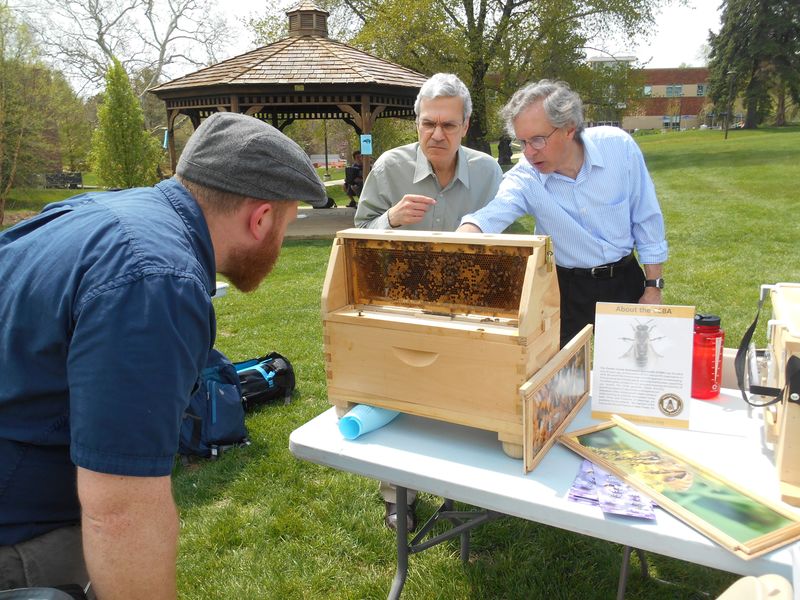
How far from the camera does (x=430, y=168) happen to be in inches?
119

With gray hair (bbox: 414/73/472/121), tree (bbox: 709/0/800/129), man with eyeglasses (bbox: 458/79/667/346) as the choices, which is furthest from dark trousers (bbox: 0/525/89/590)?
tree (bbox: 709/0/800/129)

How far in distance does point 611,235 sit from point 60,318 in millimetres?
2411

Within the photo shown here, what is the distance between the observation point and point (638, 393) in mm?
1956

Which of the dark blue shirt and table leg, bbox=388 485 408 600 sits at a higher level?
the dark blue shirt

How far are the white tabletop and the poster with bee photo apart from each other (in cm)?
7

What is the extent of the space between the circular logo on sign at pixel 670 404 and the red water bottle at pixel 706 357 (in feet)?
0.86

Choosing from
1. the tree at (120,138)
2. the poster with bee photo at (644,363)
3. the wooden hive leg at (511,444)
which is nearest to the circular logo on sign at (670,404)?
the poster with bee photo at (644,363)

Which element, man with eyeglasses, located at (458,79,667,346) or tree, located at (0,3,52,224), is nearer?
man with eyeglasses, located at (458,79,667,346)

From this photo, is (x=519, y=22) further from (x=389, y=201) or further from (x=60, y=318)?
(x=60, y=318)

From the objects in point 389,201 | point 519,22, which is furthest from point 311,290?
point 519,22

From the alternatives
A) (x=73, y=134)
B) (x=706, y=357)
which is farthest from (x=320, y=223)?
(x=73, y=134)

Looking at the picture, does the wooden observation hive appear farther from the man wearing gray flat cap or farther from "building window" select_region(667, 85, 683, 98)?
"building window" select_region(667, 85, 683, 98)

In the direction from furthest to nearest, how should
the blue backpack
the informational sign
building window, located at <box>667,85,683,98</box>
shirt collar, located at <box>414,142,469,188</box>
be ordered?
1. building window, located at <box>667,85,683,98</box>
2. the informational sign
3. the blue backpack
4. shirt collar, located at <box>414,142,469,188</box>

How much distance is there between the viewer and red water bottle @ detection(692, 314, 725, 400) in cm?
204
